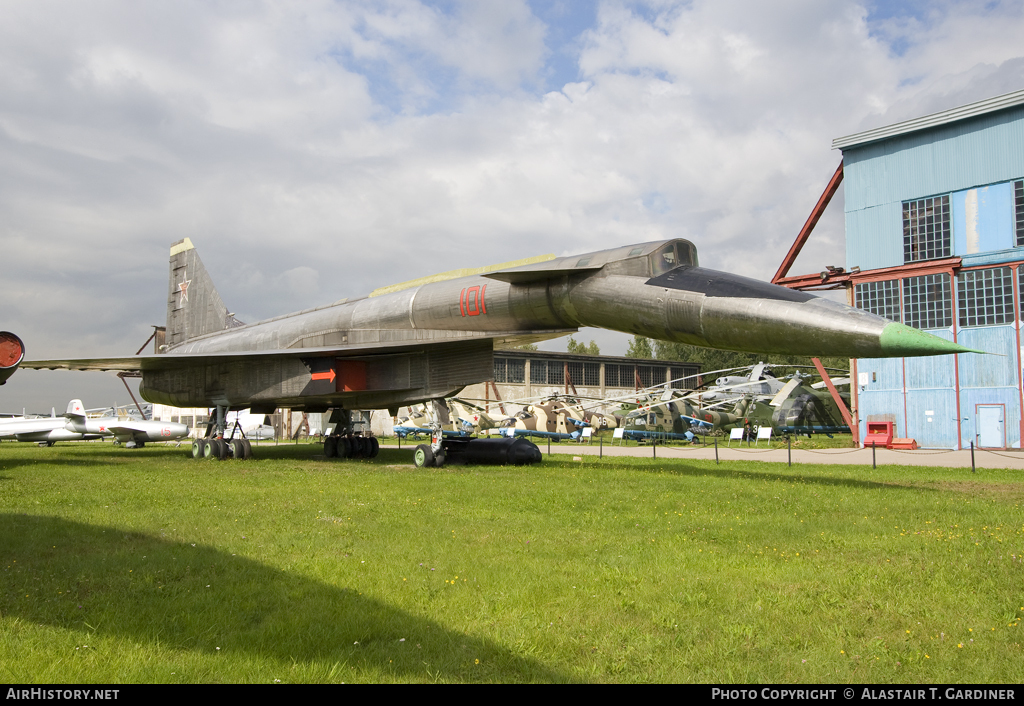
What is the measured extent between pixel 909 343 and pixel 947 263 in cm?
2085

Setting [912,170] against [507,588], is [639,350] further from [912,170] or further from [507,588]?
[507,588]

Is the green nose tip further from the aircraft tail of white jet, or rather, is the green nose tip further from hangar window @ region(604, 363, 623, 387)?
hangar window @ region(604, 363, 623, 387)

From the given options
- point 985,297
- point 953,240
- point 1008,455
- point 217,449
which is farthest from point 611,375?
point 217,449

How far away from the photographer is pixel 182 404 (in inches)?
778

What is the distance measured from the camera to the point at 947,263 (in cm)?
2556

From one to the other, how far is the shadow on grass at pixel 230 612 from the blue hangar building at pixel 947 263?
27126 mm

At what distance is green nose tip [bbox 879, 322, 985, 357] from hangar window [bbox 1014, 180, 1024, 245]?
21005 millimetres

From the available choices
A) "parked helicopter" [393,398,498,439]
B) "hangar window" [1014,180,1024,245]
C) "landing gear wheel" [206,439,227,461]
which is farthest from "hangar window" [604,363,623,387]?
"landing gear wheel" [206,439,227,461]

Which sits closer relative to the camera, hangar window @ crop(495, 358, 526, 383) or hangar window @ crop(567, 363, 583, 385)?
hangar window @ crop(495, 358, 526, 383)

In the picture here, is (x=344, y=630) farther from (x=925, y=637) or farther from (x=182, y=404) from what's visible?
(x=182, y=404)

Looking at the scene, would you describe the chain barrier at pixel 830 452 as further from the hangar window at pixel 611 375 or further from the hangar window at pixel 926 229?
the hangar window at pixel 611 375

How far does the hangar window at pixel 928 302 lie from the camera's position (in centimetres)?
2587

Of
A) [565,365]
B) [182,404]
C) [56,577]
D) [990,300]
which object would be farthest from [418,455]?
[565,365]

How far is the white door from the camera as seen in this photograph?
2477 cm
